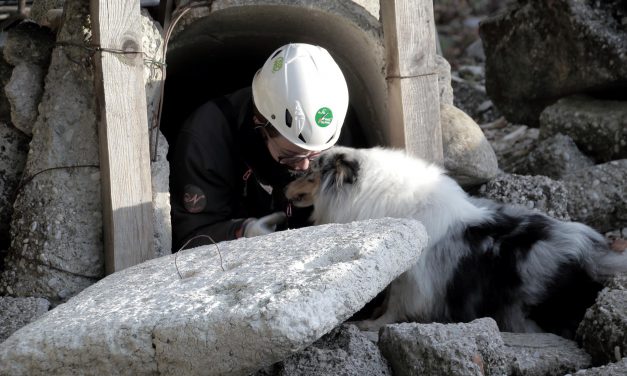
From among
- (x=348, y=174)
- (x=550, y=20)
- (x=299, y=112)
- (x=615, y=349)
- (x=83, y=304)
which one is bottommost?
(x=615, y=349)

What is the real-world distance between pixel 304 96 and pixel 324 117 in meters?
A: 0.16

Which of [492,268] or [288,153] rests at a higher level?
[288,153]

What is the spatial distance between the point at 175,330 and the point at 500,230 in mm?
2071

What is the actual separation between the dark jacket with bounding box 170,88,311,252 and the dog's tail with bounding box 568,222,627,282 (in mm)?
1548

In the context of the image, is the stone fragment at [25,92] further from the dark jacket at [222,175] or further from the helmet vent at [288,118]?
the helmet vent at [288,118]

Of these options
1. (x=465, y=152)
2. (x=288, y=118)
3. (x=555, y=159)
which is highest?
(x=288, y=118)

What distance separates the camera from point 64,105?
4.58 metres

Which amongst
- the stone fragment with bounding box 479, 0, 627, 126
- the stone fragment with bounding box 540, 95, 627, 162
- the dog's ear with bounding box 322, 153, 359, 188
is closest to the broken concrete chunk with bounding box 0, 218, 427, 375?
the dog's ear with bounding box 322, 153, 359, 188

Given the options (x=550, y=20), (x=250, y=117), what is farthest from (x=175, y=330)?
(x=550, y=20)

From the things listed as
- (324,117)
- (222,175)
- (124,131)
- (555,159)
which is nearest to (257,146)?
(222,175)

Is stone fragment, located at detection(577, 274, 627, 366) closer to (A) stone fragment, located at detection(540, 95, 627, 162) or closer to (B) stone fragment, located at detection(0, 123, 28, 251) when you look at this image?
(A) stone fragment, located at detection(540, 95, 627, 162)

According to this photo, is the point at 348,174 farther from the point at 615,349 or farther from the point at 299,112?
the point at 615,349

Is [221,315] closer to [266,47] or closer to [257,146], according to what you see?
[257,146]

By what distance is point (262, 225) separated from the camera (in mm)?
4617
